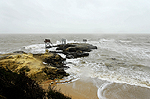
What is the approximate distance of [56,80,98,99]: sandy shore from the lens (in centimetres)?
535

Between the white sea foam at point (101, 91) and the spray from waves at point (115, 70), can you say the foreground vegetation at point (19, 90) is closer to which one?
the white sea foam at point (101, 91)

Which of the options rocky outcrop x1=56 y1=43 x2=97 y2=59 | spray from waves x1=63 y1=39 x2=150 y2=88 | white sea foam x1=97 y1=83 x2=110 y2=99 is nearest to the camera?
white sea foam x1=97 y1=83 x2=110 y2=99

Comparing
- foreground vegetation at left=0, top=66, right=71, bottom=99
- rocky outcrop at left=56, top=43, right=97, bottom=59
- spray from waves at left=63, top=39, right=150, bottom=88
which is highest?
foreground vegetation at left=0, top=66, right=71, bottom=99

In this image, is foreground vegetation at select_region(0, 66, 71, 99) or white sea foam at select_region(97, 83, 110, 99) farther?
white sea foam at select_region(97, 83, 110, 99)

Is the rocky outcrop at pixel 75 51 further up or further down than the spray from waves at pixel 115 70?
further up

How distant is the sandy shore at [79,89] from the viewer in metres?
5.35

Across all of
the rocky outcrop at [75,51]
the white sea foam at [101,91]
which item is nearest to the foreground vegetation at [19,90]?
the white sea foam at [101,91]

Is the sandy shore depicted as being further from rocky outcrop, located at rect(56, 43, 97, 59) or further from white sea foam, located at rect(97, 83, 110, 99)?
rocky outcrop, located at rect(56, 43, 97, 59)

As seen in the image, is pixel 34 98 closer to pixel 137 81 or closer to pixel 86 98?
pixel 86 98

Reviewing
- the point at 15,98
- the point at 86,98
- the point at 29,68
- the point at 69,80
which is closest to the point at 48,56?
the point at 29,68

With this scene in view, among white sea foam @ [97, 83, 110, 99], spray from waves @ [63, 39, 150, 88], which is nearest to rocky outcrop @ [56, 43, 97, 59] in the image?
spray from waves @ [63, 39, 150, 88]

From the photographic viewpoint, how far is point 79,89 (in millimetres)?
6023

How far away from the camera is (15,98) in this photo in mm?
2838

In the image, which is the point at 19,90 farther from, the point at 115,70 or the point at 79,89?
the point at 115,70
